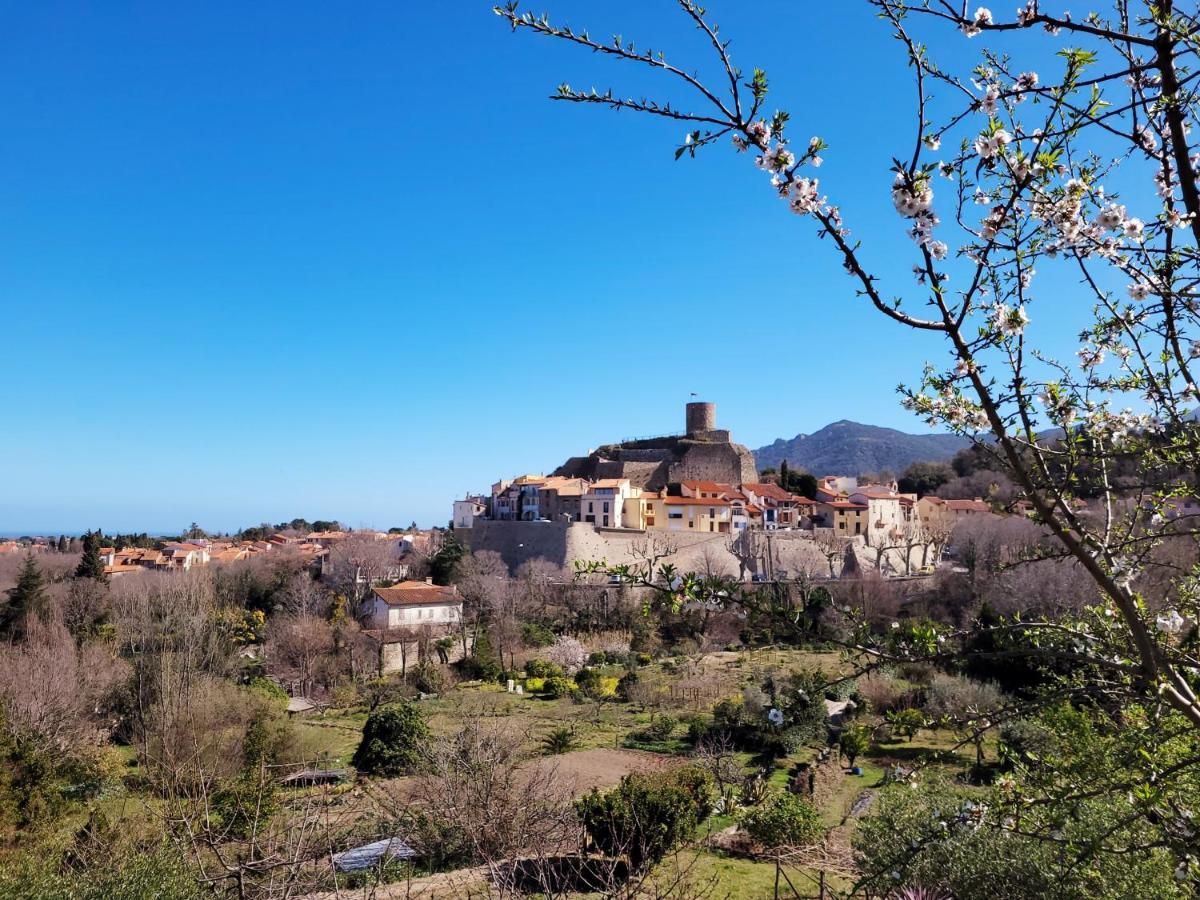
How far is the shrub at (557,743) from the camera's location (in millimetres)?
16031

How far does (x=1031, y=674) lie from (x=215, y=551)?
45509 mm

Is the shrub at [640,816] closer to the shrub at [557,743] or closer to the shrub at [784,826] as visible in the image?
the shrub at [784,826]

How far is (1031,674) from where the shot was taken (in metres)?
18.6

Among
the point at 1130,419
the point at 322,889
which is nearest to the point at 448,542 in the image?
the point at 322,889

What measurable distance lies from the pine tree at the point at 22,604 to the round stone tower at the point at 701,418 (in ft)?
131

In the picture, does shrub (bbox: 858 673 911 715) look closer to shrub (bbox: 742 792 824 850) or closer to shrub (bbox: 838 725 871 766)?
shrub (bbox: 838 725 871 766)

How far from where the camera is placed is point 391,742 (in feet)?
49.3

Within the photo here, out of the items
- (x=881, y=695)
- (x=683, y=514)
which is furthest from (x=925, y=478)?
(x=881, y=695)

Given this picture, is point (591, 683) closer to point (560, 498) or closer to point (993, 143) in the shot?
point (560, 498)

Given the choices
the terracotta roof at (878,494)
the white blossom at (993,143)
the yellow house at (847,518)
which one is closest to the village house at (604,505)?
the yellow house at (847,518)

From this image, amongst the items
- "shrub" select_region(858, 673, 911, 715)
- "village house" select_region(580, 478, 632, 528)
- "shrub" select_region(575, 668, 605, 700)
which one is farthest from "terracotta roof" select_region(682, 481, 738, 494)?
"shrub" select_region(858, 673, 911, 715)

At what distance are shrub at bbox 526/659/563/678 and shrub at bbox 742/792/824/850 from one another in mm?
14321

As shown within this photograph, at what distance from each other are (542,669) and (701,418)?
1290 inches

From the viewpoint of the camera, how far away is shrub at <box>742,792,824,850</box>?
34.4 ft
